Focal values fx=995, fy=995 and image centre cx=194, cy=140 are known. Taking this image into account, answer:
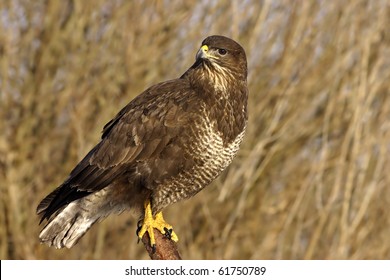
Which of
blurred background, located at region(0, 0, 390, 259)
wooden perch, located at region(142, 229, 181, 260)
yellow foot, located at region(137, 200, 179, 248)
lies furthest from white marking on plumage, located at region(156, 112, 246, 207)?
blurred background, located at region(0, 0, 390, 259)

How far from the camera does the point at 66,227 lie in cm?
538

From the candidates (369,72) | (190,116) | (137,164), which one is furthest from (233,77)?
(369,72)

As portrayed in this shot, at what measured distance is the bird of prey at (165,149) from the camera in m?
5.12

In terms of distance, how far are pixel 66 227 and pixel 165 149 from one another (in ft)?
2.39

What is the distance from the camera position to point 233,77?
17.1 ft

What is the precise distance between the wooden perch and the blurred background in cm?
250

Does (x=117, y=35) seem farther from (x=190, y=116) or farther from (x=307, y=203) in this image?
(x=190, y=116)

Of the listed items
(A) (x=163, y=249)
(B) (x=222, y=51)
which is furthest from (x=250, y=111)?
(A) (x=163, y=249)

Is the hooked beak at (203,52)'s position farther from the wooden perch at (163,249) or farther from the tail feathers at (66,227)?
the tail feathers at (66,227)

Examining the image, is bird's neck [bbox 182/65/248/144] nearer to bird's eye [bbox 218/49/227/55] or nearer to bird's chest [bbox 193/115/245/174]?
bird's chest [bbox 193/115/245/174]
